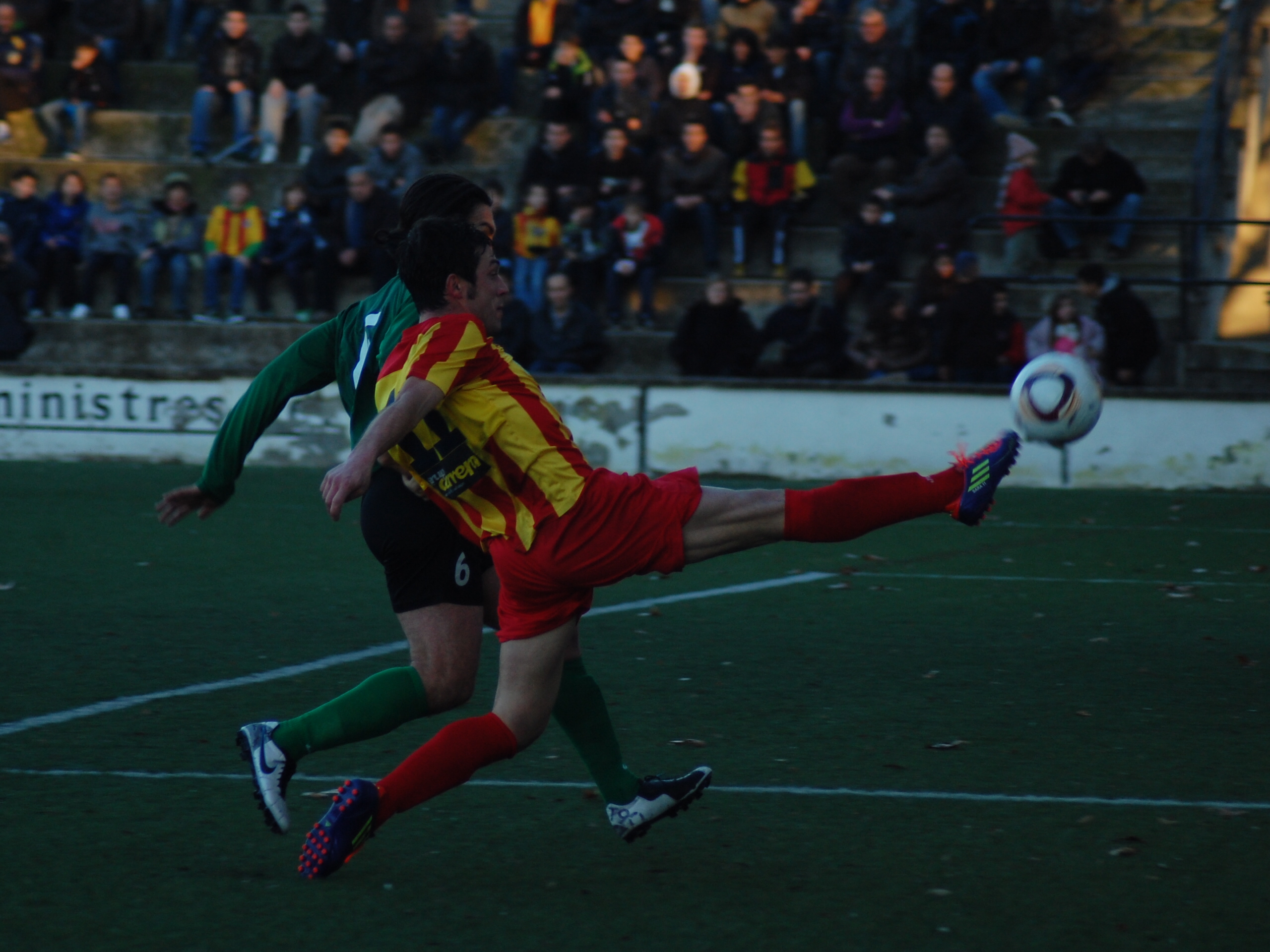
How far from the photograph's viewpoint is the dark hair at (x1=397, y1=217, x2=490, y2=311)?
3.82 meters

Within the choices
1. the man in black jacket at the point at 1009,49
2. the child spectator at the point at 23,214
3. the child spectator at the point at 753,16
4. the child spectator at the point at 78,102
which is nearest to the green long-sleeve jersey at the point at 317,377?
the child spectator at the point at 23,214

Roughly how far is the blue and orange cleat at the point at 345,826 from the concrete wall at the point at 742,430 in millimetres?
9669

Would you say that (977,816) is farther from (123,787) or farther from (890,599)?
(890,599)

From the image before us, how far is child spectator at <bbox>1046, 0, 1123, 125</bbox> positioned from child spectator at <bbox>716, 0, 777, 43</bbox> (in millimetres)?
3285

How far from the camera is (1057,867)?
156 inches

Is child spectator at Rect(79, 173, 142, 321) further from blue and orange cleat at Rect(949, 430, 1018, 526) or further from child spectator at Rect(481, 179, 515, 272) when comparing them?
blue and orange cleat at Rect(949, 430, 1018, 526)

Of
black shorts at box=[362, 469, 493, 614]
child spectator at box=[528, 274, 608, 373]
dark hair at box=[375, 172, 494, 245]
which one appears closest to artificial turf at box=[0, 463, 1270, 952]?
black shorts at box=[362, 469, 493, 614]

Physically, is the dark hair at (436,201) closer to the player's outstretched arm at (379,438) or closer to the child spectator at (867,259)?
the player's outstretched arm at (379,438)

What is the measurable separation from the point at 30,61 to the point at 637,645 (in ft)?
49.3

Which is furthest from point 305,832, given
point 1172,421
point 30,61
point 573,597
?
point 30,61

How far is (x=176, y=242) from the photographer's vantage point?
1717 cm

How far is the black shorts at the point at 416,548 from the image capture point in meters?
4.16

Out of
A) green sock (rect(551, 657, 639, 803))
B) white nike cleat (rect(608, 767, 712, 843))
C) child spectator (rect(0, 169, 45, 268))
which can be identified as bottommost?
white nike cleat (rect(608, 767, 712, 843))

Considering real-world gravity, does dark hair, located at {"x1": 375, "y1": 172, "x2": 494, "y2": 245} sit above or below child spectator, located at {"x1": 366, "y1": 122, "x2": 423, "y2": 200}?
below
